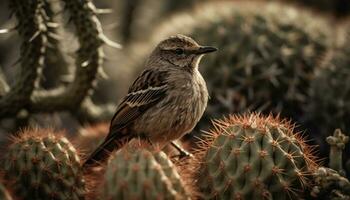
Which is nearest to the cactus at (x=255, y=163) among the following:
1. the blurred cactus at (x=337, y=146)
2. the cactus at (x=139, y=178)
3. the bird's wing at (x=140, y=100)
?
the blurred cactus at (x=337, y=146)

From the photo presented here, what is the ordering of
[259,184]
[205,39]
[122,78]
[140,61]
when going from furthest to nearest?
[122,78] < [140,61] < [205,39] < [259,184]

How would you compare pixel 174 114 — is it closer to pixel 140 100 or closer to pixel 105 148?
pixel 140 100

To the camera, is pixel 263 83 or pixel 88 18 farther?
pixel 263 83

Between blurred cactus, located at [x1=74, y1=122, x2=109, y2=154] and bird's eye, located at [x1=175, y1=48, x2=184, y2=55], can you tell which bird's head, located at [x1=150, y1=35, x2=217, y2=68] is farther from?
blurred cactus, located at [x1=74, y1=122, x2=109, y2=154]

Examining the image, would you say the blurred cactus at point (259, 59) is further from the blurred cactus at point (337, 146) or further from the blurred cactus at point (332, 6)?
the blurred cactus at point (332, 6)

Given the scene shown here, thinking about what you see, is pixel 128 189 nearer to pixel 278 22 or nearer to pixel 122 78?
pixel 278 22

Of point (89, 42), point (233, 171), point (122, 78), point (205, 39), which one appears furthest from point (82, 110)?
point (233, 171)
